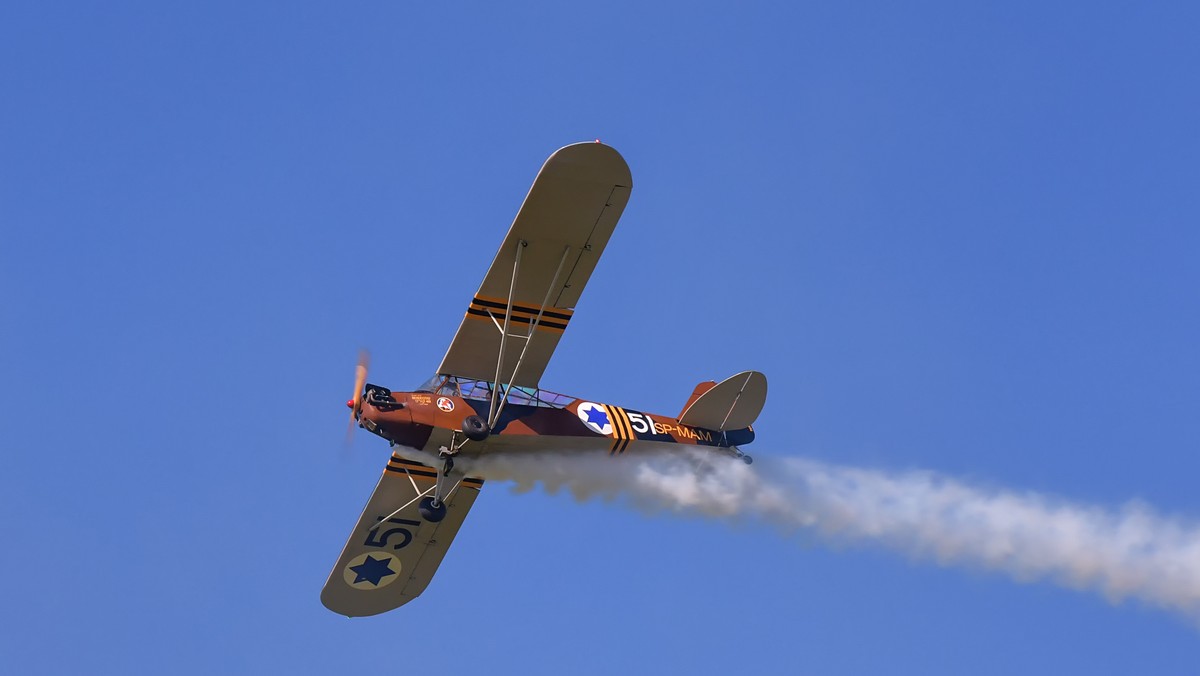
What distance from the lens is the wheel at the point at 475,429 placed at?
18.0 m

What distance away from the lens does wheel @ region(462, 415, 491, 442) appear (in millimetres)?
17953

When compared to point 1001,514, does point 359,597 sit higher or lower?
lower

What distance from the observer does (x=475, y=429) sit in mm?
17953

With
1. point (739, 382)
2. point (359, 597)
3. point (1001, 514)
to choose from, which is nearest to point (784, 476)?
point (739, 382)

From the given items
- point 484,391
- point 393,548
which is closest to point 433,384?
point 484,391

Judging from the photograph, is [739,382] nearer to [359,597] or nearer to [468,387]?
[468,387]

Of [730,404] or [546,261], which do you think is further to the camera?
[730,404]

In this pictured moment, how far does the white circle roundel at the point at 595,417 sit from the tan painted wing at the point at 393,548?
1875mm

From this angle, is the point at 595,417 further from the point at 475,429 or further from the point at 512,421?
the point at 475,429

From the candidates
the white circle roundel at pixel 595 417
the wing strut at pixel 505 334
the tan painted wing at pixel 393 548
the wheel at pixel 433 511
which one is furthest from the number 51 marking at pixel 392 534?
the white circle roundel at pixel 595 417

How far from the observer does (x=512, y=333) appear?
60.3ft

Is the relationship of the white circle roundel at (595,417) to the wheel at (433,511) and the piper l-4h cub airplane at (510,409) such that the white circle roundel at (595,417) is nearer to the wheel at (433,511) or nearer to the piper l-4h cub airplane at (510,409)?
the piper l-4h cub airplane at (510,409)

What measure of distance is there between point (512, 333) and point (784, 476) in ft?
15.9

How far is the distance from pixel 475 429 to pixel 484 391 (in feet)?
2.74
